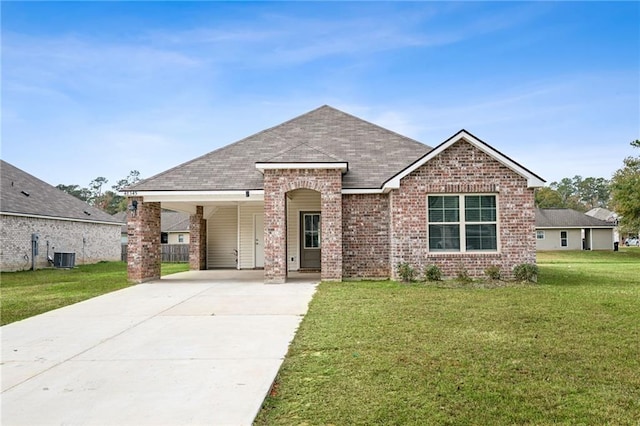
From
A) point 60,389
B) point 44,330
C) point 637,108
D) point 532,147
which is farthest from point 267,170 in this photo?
point 532,147

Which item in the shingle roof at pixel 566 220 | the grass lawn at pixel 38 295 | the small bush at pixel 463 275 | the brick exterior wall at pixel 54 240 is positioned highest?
the shingle roof at pixel 566 220

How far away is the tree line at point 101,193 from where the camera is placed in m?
75.6

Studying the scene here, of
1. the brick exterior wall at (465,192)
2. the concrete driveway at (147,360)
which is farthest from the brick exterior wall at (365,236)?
the concrete driveway at (147,360)

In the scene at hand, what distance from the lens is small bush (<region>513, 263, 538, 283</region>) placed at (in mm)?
12688

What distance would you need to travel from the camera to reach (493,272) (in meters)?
12.7

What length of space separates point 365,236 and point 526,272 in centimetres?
475

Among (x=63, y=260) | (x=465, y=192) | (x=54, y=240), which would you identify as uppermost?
(x=465, y=192)

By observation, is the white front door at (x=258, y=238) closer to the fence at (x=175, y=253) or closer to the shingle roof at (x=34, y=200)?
the shingle roof at (x=34, y=200)

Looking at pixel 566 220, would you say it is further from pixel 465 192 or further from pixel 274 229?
pixel 274 229

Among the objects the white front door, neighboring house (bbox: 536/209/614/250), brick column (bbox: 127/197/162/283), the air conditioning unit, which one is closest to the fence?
the air conditioning unit

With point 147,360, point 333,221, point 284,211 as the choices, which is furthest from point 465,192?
point 147,360

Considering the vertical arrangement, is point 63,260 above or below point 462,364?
above

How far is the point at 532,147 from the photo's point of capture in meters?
30.5

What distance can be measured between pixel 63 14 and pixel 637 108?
79.6 ft
